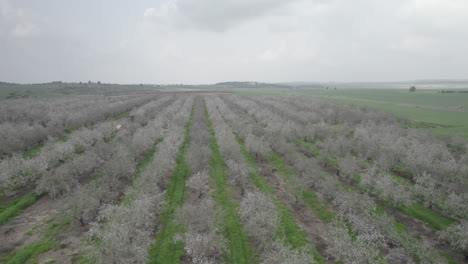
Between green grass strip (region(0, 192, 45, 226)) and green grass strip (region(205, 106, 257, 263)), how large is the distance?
20.3 metres

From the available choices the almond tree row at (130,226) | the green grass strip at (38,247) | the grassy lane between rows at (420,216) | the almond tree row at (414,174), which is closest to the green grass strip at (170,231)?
the almond tree row at (130,226)

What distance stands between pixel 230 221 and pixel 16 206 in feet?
74.6

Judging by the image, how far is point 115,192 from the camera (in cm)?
2675

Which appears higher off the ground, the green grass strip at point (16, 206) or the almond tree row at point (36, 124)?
the almond tree row at point (36, 124)

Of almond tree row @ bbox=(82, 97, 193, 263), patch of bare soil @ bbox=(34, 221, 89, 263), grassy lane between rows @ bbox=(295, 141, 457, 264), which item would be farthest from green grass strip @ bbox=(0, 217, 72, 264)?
grassy lane between rows @ bbox=(295, 141, 457, 264)

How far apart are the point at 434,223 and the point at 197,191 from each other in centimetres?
2542

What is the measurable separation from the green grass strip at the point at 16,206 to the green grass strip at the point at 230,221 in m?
20.3

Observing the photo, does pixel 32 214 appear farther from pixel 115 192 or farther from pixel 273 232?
pixel 273 232

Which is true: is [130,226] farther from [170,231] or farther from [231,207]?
[231,207]

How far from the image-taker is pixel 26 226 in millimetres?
20969

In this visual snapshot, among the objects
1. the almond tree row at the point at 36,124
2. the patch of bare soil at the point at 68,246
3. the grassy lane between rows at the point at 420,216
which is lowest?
the grassy lane between rows at the point at 420,216

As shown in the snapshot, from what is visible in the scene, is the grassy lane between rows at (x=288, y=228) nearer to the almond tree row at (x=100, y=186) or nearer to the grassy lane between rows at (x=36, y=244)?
the grassy lane between rows at (x=36, y=244)

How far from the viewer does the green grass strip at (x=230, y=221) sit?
58.4 ft

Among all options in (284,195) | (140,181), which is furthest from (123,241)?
(284,195)
